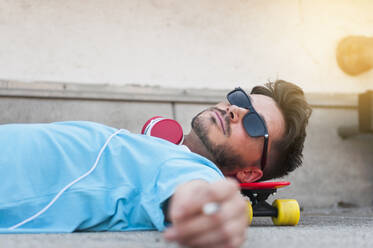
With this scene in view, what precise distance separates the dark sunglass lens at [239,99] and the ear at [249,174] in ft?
0.92

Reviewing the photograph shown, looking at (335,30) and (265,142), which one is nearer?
(265,142)

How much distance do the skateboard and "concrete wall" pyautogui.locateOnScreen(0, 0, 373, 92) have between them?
1.41 metres

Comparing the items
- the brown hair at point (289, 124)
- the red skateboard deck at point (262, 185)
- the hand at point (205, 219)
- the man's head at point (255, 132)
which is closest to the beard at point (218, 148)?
the man's head at point (255, 132)

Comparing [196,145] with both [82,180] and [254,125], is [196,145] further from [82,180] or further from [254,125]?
[82,180]

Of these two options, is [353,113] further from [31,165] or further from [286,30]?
[31,165]

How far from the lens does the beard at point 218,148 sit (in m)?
1.95

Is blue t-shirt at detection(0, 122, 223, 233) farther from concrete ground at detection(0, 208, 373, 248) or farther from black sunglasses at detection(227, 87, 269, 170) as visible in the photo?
black sunglasses at detection(227, 87, 269, 170)

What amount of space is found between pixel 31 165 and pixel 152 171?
0.41 metres

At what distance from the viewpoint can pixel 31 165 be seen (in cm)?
158

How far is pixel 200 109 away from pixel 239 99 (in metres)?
1.31

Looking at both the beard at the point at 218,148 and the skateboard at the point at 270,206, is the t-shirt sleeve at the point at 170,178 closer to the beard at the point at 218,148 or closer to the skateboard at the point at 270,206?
the beard at the point at 218,148

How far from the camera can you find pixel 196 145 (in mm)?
2008

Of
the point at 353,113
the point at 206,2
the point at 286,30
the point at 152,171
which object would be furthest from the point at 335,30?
the point at 152,171

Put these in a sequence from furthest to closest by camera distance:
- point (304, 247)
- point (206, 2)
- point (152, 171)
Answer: point (206, 2) < point (152, 171) < point (304, 247)
